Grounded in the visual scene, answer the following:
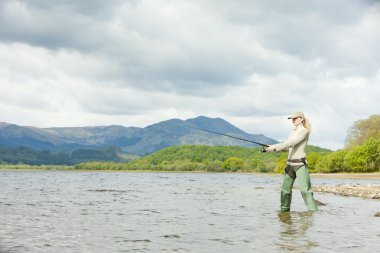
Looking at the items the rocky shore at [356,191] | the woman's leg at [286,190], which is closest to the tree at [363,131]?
the rocky shore at [356,191]

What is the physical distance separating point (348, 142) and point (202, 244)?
14238cm

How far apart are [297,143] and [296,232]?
15.7 ft

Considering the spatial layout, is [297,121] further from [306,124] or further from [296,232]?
[296,232]

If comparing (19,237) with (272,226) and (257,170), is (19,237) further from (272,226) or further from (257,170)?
(257,170)

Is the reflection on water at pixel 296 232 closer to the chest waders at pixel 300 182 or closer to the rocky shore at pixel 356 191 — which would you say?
the chest waders at pixel 300 182

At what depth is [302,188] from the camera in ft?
54.6

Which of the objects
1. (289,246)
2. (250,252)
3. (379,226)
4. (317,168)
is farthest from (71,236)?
(317,168)

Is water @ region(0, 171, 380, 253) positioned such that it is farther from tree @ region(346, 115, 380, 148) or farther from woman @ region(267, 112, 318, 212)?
tree @ region(346, 115, 380, 148)

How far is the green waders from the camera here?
54.1 ft

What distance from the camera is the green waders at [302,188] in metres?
16.5

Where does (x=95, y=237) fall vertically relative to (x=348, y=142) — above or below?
below

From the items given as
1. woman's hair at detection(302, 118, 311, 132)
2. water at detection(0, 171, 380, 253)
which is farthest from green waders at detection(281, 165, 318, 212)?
woman's hair at detection(302, 118, 311, 132)

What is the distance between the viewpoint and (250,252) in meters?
9.75

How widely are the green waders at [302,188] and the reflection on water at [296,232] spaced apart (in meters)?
0.36
